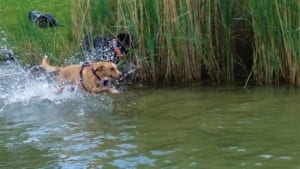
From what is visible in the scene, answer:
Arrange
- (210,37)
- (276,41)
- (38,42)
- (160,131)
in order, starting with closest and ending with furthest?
1. (160,131)
2. (276,41)
3. (210,37)
4. (38,42)

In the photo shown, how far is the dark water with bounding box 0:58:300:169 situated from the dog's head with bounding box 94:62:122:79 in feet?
1.03

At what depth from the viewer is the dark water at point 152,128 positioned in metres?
5.81

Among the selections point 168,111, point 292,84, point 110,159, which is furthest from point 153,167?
point 292,84

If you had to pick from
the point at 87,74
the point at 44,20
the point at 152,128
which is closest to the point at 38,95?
the point at 87,74

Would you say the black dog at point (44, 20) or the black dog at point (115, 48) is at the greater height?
the black dog at point (44, 20)

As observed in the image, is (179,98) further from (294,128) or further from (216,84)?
(294,128)

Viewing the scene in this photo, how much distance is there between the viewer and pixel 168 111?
775 centimetres

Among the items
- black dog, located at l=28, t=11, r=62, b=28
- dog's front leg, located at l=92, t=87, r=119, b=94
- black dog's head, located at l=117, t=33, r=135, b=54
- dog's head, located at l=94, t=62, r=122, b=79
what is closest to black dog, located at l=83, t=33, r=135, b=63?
black dog's head, located at l=117, t=33, r=135, b=54

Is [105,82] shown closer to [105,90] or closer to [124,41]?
[105,90]

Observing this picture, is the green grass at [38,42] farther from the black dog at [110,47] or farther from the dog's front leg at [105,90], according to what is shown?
the dog's front leg at [105,90]

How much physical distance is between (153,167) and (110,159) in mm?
498

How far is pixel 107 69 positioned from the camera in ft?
29.6

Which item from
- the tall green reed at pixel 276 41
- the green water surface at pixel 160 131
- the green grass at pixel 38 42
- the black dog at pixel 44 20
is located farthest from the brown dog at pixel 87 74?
the black dog at pixel 44 20

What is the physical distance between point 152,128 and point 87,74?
2364 mm
